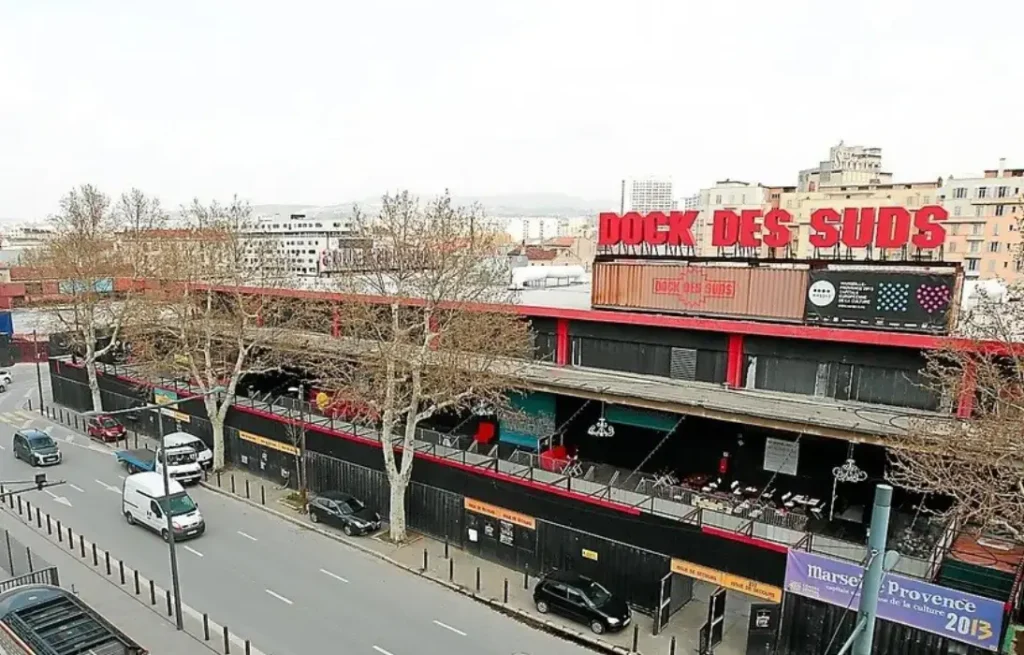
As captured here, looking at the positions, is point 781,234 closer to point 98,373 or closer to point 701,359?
point 701,359

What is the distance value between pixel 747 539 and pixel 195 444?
28421 mm

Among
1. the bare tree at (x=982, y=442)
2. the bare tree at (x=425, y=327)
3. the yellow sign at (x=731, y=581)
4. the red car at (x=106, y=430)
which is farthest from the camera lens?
the red car at (x=106, y=430)

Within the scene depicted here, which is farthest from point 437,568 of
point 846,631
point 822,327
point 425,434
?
point 822,327

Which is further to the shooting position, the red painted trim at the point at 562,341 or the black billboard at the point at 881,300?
the red painted trim at the point at 562,341

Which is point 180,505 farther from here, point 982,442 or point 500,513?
point 982,442

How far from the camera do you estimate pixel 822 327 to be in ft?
75.1

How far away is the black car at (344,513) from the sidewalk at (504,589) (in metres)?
0.34

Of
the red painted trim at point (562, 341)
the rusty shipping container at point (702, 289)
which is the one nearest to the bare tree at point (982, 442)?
the rusty shipping container at point (702, 289)

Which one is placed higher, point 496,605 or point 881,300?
point 881,300

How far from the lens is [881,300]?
22078 mm

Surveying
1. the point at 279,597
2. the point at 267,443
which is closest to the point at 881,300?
the point at 279,597

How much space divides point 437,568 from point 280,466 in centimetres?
1246

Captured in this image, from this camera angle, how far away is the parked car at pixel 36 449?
34531 millimetres

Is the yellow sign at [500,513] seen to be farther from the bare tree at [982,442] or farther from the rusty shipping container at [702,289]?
the bare tree at [982,442]
